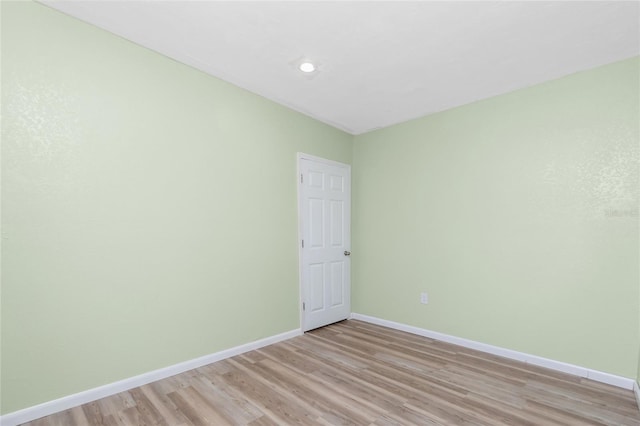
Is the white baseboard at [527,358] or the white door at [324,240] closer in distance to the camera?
the white baseboard at [527,358]

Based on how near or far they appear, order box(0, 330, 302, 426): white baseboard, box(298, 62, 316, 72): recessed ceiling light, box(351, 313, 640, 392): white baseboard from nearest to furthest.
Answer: box(0, 330, 302, 426): white baseboard
box(351, 313, 640, 392): white baseboard
box(298, 62, 316, 72): recessed ceiling light

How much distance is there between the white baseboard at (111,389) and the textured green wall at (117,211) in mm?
46

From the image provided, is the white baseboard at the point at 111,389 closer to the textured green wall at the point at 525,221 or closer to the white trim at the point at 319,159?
the textured green wall at the point at 525,221

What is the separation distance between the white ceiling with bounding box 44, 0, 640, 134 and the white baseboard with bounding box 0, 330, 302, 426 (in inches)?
107

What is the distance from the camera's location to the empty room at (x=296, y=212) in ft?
6.42

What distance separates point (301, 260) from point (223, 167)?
1.47 meters

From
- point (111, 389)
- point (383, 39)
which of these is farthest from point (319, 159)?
point (111, 389)

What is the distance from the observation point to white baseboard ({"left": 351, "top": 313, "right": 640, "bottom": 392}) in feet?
7.89

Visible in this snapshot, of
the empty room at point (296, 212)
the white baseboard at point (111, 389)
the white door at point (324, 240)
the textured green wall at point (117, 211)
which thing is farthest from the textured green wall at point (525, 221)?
the white baseboard at point (111, 389)

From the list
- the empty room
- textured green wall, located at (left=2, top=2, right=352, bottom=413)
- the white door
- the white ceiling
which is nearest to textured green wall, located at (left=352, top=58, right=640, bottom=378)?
the empty room

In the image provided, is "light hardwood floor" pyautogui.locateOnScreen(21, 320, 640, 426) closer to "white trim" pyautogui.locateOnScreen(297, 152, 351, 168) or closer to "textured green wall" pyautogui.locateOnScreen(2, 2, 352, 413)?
"textured green wall" pyautogui.locateOnScreen(2, 2, 352, 413)

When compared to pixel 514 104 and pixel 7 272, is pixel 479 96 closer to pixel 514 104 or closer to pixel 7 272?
pixel 514 104

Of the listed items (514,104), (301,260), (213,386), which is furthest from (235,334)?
(514,104)

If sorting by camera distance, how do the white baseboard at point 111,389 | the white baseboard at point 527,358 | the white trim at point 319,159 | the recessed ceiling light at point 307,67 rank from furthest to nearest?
the white trim at point 319,159
the recessed ceiling light at point 307,67
the white baseboard at point 527,358
the white baseboard at point 111,389
